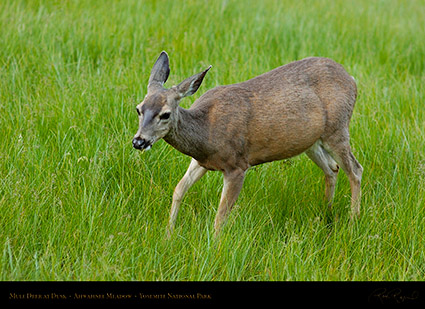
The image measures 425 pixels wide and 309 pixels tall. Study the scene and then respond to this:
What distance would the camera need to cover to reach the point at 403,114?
6.89m

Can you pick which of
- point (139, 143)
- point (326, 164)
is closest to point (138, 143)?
point (139, 143)

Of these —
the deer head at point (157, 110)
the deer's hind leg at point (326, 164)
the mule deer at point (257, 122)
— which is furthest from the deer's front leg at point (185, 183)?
the deer's hind leg at point (326, 164)

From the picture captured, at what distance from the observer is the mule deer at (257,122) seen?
502 centimetres

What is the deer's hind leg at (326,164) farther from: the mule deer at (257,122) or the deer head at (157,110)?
the deer head at (157,110)

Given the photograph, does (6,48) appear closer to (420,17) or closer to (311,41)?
(311,41)

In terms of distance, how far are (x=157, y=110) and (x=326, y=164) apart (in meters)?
2.00

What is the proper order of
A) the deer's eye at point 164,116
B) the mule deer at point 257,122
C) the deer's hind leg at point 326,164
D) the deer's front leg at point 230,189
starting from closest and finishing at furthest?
the deer's eye at point 164,116 < the mule deer at point 257,122 < the deer's front leg at point 230,189 < the deer's hind leg at point 326,164

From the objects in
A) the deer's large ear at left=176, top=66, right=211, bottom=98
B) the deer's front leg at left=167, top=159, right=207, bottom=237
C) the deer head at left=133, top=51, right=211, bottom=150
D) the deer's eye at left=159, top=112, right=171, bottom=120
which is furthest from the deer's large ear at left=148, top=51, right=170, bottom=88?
the deer's front leg at left=167, top=159, right=207, bottom=237

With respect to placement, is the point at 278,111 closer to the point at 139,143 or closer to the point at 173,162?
the point at 173,162

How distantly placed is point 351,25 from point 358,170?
4054 millimetres

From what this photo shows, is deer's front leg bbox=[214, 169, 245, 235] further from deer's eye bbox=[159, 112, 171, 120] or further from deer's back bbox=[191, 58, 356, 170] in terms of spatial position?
deer's eye bbox=[159, 112, 171, 120]

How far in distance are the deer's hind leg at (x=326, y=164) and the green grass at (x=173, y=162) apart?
10 centimetres

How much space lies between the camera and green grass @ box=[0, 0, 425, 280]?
447 cm
